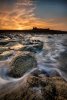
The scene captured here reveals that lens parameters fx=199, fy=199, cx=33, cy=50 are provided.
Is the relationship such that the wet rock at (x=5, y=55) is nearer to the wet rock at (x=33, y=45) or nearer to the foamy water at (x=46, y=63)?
the foamy water at (x=46, y=63)

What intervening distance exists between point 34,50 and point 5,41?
1449mm

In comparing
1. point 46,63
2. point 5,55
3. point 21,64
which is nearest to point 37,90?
point 21,64

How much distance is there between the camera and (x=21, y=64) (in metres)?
5.18

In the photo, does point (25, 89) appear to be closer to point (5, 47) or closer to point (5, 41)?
point (5, 47)

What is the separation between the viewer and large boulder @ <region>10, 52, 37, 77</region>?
5.07 m

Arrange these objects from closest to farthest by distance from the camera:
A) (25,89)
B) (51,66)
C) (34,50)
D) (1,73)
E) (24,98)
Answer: (24,98) → (25,89) → (1,73) → (51,66) → (34,50)

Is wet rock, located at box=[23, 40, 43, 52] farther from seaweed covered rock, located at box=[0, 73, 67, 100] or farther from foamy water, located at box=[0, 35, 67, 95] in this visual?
seaweed covered rock, located at box=[0, 73, 67, 100]

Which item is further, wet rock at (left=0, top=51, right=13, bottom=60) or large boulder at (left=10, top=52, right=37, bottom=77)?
wet rock at (left=0, top=51, right=13, bottom=60)

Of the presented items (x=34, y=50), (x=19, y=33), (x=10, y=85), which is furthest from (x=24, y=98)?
(x=19, y=33)

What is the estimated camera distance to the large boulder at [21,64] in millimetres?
5072

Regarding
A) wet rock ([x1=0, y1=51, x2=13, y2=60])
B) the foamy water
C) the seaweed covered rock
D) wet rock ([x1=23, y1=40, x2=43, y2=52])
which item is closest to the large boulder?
the foamy water

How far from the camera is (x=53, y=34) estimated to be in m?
9.39

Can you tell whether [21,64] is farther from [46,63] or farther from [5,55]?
[5,55]

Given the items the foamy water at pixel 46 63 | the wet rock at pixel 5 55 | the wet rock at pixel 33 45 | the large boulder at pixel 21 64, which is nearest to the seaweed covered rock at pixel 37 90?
the foamy water at pixel 46 63
